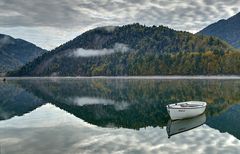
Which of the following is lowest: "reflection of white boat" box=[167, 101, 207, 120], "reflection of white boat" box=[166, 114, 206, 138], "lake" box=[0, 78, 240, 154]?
"lake" box=[0, 78, 240, 154]

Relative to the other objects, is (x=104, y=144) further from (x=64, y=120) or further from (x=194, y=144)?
(x=64, y=120)

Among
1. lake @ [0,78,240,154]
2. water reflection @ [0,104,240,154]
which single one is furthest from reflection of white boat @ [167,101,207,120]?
water reflection @ [0,104,240,154]

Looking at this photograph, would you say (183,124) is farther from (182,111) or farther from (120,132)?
(120,132)

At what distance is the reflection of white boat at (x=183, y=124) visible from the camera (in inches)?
1727

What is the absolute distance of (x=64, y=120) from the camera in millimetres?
57688

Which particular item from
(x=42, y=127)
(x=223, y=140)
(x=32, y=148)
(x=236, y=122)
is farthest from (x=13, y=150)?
(x=236, y=122)

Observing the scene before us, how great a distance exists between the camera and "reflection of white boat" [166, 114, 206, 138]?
144 ft

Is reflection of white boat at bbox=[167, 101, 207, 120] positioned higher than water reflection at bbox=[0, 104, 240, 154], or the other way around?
reflection of white boat at bbox=[167, 101, 207, 120]

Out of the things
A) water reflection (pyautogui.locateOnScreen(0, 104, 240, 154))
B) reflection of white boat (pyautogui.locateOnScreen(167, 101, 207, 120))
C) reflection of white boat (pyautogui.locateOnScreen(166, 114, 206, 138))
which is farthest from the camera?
reflection of white boat (pyautogui.locateOnScreen(167, 101, 207, 120))

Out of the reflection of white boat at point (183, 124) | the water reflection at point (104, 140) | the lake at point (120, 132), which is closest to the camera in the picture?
the water reflection at point (104, 140)

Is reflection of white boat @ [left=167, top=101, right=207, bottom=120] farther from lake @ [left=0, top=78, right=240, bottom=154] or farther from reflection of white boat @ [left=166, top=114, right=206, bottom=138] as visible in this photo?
lake @ [left=0, top=78, right=240, bottom=154]

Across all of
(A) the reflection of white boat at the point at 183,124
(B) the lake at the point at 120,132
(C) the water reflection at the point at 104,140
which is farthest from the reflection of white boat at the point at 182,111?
(C) the water reflection at the point at 104,140

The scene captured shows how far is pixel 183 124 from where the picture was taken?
1886 inches

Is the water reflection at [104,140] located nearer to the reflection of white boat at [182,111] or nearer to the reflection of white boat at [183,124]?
the reflection of white boat at [183,124]
